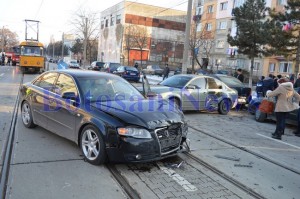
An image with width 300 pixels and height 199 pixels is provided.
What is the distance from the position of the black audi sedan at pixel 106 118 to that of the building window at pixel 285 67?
3740cm

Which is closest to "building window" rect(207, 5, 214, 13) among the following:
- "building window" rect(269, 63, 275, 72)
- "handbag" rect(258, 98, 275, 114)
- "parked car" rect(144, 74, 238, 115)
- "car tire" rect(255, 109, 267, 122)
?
"building window" rect(269, 63, 275, 72)

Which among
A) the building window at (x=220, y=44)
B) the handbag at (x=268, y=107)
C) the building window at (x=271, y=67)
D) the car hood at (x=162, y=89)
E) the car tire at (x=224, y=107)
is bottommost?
the car tire at (x=224, y=107)

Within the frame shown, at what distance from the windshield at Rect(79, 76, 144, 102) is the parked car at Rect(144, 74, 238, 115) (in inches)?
147

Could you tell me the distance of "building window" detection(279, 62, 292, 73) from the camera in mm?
39331

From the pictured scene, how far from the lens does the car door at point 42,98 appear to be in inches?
258

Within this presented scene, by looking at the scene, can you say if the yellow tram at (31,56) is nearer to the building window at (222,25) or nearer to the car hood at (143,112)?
the car hood at (143,112)

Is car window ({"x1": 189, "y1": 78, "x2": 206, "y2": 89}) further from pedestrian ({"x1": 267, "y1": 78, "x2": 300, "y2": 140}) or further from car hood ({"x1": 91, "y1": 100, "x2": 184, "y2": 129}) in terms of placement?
car hood ({"x1": 91, "y1": 100, "x2": 184, "y2": 129})

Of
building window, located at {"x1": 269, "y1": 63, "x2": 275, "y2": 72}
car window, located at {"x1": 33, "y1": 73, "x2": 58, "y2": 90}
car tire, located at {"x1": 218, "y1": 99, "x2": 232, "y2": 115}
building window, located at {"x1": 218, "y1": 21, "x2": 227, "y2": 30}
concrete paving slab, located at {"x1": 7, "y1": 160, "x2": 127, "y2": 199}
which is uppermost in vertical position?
building window, located at {"x1": 218, "y1": 21, "x2": 227, "y2": 30}

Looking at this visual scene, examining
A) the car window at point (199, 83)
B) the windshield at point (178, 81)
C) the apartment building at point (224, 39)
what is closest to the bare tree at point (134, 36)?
the apartment building at point (224, 39)

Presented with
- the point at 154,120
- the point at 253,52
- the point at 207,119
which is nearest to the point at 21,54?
the point at 253,52

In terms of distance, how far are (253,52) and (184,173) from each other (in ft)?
64.5

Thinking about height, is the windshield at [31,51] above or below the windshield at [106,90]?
above

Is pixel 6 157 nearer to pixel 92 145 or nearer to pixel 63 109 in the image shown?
pixel 63 109

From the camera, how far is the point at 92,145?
17.0ft
